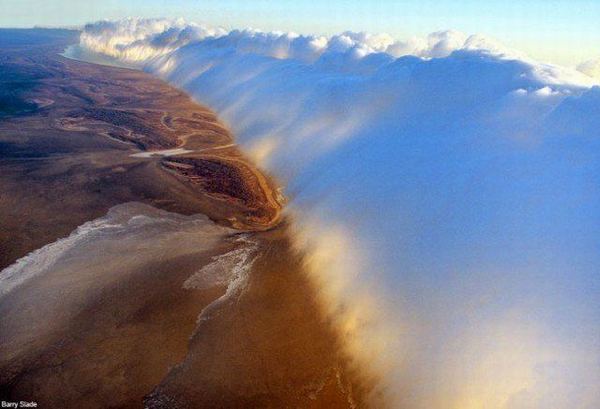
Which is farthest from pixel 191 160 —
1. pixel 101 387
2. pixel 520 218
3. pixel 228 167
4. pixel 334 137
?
pixel 520 218

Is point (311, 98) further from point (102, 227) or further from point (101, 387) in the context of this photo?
point (101, 387)

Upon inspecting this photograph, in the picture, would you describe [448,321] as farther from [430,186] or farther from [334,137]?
[334,137]

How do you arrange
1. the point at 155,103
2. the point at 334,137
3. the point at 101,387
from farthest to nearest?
1. the point at 155,103
2. the point at 334,137
3. the point at 101,387

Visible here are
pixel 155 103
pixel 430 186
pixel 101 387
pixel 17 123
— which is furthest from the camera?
pixel 155 103

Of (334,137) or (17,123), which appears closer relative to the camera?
(334,137)

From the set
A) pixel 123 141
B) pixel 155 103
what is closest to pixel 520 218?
pixel 123 141

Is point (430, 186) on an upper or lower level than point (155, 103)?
upper
